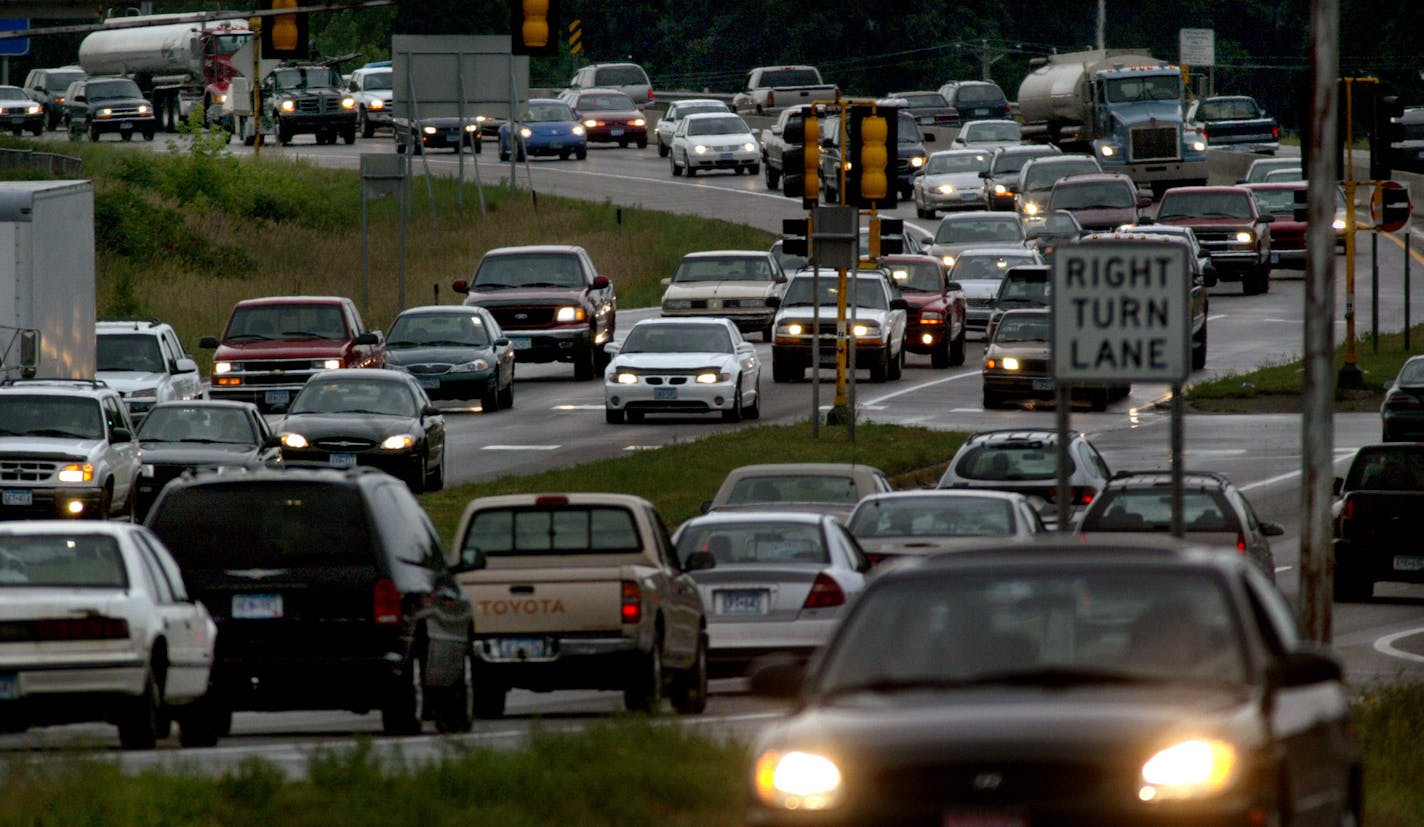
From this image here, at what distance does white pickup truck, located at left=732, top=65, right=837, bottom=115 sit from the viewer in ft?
307

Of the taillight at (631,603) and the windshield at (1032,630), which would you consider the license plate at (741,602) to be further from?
the windshield at (1032,630)

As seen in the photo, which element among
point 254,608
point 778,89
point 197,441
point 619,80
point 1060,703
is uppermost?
point 619,80

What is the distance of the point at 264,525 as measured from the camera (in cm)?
1562

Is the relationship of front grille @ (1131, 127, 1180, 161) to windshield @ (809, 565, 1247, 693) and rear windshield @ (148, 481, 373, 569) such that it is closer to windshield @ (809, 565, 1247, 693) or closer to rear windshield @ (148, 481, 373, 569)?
rear windshield @ (148, 481, 373, 569)

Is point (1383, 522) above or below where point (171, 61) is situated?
below

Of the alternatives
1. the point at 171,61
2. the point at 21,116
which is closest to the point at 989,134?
the point at 171,61

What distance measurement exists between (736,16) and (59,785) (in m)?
117

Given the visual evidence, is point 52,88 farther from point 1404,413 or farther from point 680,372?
point 1404,413

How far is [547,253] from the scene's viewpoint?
46.2 meters

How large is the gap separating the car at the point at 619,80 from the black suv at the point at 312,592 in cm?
8530

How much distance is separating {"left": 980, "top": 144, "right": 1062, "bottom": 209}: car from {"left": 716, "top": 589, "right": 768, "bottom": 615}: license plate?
162ft

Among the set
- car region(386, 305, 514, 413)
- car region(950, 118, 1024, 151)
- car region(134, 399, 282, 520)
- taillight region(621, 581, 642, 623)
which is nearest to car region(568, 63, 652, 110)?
car region(950, 118, 1024, 151)

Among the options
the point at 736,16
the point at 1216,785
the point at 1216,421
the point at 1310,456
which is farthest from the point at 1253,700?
the point at 736,16

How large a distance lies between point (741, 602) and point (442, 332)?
2308 centimetres
